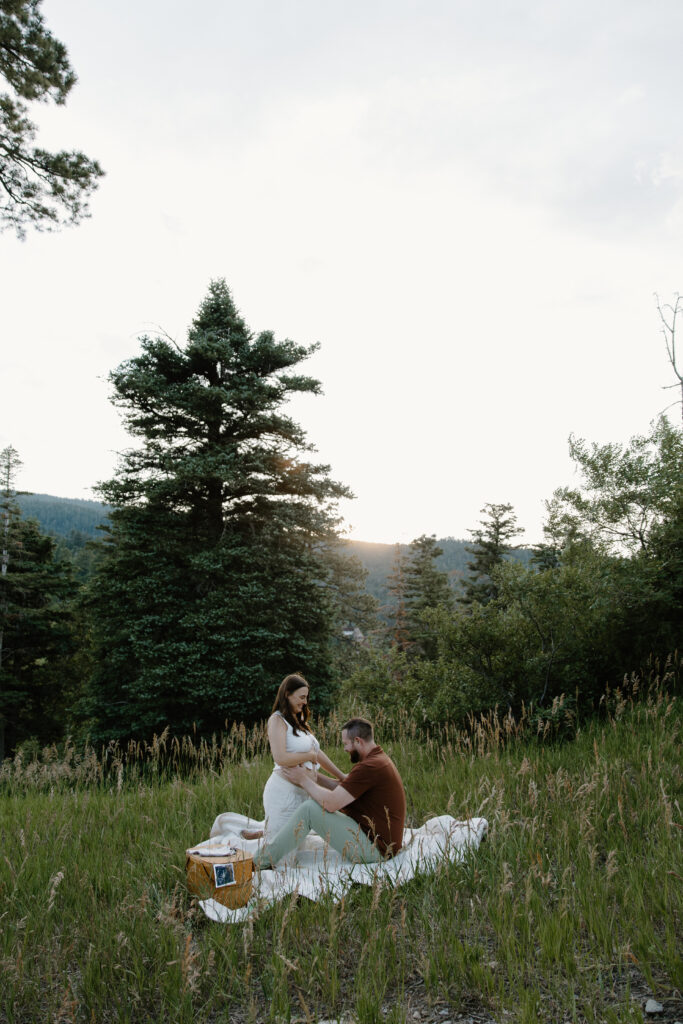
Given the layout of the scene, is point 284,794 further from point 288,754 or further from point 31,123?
point 31,123

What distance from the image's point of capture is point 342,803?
3881 millimetres

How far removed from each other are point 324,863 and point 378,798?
3.37 ft

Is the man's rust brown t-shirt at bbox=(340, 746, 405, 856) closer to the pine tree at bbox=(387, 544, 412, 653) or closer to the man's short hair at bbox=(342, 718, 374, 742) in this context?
the man's short hair at bbox=(342, 718, 374, 742)

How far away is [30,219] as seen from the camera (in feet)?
27.1

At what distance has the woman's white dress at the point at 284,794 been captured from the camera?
4293 millimetres

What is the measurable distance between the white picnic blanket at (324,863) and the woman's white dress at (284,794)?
13 cm

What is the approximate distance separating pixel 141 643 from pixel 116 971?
499 inches

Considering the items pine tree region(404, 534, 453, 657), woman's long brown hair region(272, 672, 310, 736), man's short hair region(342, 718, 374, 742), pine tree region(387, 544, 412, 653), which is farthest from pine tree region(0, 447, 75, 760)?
man's short hair region(342, 718, 374, 742)

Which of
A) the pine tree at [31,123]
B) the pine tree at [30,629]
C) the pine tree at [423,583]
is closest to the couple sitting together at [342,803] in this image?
the pine tree at [31,123]

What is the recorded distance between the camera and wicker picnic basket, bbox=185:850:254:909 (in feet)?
10.5

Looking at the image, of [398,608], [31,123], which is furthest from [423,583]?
[31,123]

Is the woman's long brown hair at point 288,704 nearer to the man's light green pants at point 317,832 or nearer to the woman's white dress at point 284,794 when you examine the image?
the woman's white dress at point 284,794

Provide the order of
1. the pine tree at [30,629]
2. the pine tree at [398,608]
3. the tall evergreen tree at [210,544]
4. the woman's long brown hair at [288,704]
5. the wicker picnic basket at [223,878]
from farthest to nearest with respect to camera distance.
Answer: the pine tree at [398,608]
the pine tree at [30,629]
the tall evergreen tree at [210,544]
the woman's long brown hair at [288,704]
the wicker picnic basket at [223,878]

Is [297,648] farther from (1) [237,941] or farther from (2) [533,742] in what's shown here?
(1) [237,941]
